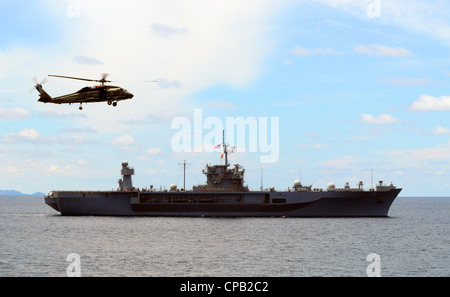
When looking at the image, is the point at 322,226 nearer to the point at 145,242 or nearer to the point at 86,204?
the point at 145,242

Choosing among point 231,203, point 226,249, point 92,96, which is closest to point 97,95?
point 92,96

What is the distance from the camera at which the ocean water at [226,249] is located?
3738 cm

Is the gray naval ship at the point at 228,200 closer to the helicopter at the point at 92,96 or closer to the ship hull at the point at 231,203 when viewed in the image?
the ship hull at the point at 231,203

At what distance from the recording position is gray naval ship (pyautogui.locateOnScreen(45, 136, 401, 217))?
245 ft

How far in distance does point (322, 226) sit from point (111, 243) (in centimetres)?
2656

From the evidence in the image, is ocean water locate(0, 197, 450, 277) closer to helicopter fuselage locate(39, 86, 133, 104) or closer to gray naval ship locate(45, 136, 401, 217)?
gray naval ship locate(45, 136, 401, 217)

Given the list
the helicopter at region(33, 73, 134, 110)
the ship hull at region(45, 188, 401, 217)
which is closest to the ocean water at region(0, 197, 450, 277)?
the ship hull at region(45, 188, 401, 217)

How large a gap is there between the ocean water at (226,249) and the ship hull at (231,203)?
466cm

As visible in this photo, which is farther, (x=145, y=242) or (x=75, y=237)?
(x=75, y=237)

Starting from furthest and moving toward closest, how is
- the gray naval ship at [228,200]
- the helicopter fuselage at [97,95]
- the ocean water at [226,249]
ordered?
the gray naval ship at [228,200], the helicopter fuselage at [97,95], the ocean water at [226,249]

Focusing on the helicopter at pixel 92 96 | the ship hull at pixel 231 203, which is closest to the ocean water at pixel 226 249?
the ship hull at pixel 231 203

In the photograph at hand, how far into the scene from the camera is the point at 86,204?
8081cm
